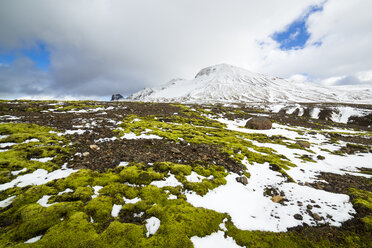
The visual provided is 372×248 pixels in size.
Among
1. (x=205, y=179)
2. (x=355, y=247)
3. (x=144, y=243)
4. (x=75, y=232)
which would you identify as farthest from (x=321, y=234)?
(x=75, y=232)

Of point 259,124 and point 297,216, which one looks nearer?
point 297,216

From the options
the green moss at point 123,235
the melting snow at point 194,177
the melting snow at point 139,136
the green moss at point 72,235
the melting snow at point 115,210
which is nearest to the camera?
the green moss at point 72,235

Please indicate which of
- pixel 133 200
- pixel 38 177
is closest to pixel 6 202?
pixel 38 177

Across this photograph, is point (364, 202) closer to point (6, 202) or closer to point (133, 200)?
point (133, 200)

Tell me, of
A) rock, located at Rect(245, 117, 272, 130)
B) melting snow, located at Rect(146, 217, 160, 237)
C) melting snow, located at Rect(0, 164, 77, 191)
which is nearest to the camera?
melting snow, located at Rect(146, 217, 160, 237)

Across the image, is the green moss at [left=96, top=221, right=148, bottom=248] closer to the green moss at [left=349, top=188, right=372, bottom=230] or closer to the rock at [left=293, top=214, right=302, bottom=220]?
the rock at [left=293, top=214, right=302, bottom=220]

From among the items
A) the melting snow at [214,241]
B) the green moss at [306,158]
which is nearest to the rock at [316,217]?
the melting snow at [214,241]

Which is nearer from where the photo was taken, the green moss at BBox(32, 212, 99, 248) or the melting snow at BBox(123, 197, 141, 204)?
the green moss at BBox(32, 212, 99, 248)

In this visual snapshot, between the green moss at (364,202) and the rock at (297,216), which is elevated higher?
the green moss at (364,202)

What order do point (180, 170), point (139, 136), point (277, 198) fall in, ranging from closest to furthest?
point (277, 198)
point (180, 170)
point (139, 136)

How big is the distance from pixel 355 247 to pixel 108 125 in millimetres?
20169

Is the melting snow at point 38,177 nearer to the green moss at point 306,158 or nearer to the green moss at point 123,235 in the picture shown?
the green moss at point 123,235

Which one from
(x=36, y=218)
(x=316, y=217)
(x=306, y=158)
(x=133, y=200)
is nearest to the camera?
(x=36, y=218)

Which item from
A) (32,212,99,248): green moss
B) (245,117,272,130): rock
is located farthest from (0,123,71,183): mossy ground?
(245,117,272,130): rock
